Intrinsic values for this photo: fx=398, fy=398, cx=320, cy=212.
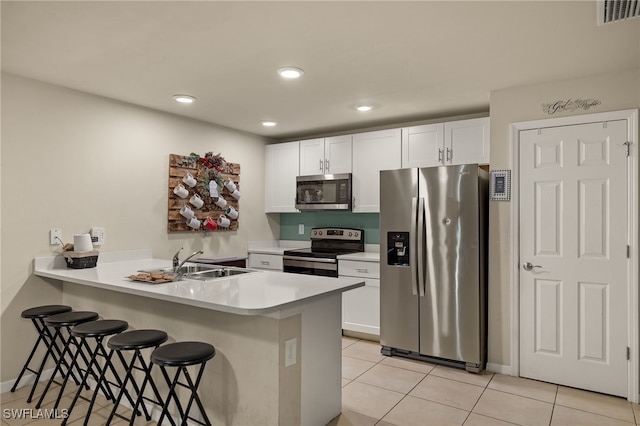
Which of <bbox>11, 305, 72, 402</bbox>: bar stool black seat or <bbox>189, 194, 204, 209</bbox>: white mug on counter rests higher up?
<bbox>189, 194, 204, 209</bbox>: white mug on counter

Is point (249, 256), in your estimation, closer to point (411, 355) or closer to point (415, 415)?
point (411, 355)

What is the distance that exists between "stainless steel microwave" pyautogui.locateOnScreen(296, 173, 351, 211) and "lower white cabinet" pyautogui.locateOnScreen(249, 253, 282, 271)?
2.20ft

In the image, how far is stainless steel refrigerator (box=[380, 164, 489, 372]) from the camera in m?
3.32

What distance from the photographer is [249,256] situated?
16.3 ft

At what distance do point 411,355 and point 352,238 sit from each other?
1576mm

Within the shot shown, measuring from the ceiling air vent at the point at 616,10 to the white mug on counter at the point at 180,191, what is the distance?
11.8 feet

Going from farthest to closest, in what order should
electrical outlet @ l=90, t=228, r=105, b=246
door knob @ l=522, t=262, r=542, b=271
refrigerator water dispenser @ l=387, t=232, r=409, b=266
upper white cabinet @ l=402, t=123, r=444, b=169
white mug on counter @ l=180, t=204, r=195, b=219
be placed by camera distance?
white mug on counter @ l=180, t=204, r=195, b=219
upper white cabinet @ l=402, t=123, r=444, b=169
refrigerator water dispenser @ l=387, t=232, r=409, b=266
electrical outlet @ l=90, t=228, r=105, b=246
door knob @ l=522, t=262, r=542, b=271

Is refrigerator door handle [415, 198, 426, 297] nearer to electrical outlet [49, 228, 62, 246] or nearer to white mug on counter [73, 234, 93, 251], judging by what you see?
white mug on counter [73, 234, 93, 251]

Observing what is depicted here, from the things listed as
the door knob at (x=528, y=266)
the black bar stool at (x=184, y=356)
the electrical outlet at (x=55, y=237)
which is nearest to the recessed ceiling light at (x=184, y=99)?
the electrical outlet at (x=55, y=237)

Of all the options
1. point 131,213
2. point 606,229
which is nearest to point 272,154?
point 131,213

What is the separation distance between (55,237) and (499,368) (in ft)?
12.4

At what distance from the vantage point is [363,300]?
4.09 m

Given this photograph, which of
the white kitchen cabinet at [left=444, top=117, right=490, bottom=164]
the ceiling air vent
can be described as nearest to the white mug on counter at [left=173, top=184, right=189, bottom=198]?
the white kitchen cabinet at [left=444, top=117, right=490, bottom=164]

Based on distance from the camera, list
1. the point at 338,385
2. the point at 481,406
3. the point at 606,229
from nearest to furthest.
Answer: the point at 338,385, the point at 481,406, the point at 606,229
